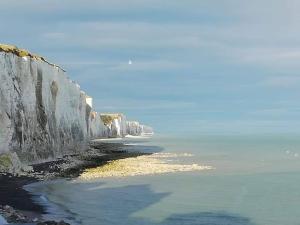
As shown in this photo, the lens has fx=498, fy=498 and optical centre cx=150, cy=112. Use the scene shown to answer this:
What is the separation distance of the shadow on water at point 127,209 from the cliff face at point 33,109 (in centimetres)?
1332

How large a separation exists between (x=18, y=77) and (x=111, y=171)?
15.0 metres

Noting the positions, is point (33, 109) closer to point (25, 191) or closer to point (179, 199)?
point (25, 191)

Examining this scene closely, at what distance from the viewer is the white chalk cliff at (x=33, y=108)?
50906 mm

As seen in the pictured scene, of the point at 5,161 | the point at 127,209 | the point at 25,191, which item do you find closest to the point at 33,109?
A: the point at 5,161

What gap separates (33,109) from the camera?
194 feet

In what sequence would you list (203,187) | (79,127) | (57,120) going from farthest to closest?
(79,127) < (57,120) < (203,187)

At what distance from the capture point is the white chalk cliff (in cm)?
5091

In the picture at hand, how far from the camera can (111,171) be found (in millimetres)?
53969

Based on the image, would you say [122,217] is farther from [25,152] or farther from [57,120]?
[57,120]

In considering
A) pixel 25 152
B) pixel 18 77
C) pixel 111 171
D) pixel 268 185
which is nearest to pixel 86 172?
pixel 111 171

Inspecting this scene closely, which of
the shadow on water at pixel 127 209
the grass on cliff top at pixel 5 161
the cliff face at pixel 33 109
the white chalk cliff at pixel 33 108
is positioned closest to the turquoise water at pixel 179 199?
the shadow on water at pixel 127 209

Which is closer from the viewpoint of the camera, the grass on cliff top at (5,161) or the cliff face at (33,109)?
the grass on cliff top at (5,161)

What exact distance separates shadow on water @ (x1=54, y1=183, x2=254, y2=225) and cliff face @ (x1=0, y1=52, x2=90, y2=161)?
524 inches

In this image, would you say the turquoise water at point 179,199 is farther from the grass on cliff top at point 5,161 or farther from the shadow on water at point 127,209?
the grass on cliff top at point 5,161
